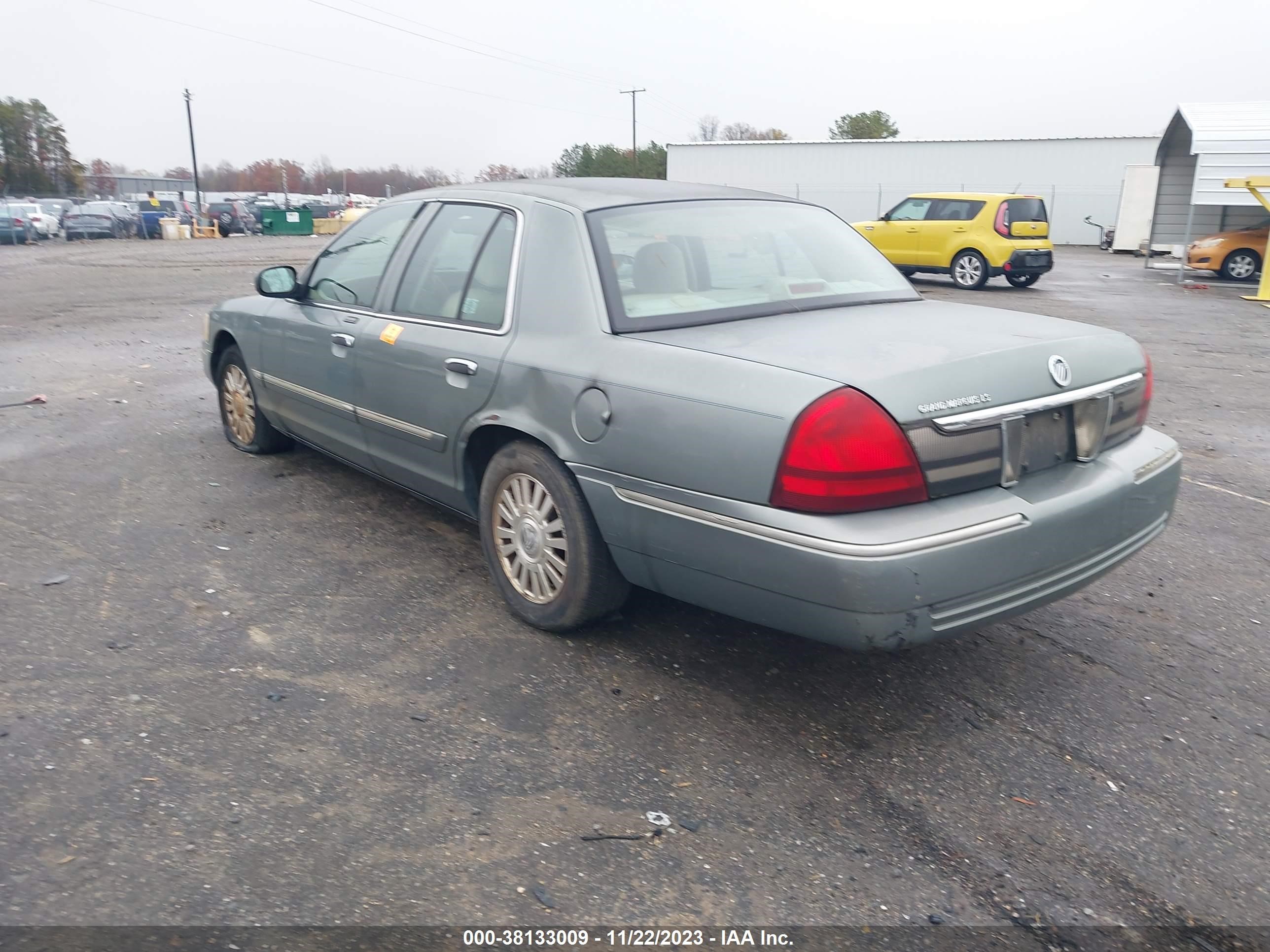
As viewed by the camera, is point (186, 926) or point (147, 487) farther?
point (147, 487)

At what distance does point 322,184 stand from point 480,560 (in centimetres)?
11746

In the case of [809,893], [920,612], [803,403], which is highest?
[803,403]

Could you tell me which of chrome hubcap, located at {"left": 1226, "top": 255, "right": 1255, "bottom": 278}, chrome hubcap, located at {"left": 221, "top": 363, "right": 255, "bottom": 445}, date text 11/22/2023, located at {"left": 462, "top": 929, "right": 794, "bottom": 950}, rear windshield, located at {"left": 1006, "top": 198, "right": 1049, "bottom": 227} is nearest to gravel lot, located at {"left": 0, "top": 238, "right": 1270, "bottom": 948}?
date text 11/22/2023, located at {"left": 462, "top": 929, "right": 794, "bottom": 950}

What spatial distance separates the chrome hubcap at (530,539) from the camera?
367 centimetres

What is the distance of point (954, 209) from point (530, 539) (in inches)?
671

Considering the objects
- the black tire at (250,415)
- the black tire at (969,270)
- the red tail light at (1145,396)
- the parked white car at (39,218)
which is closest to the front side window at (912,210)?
the black tire at (969,270)

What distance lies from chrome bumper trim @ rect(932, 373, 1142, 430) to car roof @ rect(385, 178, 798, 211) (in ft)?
5.23

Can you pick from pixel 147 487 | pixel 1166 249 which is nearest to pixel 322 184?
pixel 1166 249

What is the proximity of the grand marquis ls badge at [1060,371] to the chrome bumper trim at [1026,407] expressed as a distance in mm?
33

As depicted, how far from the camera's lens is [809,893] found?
2465 millimetres

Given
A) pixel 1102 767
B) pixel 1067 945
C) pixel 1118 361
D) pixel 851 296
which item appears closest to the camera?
pixel 1067 945

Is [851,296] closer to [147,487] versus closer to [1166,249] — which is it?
[147,487]

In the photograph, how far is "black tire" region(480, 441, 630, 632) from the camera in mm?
3521

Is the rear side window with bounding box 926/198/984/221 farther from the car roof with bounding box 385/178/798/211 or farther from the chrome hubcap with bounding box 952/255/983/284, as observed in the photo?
the car roof with bounding box 385/178/798/211
